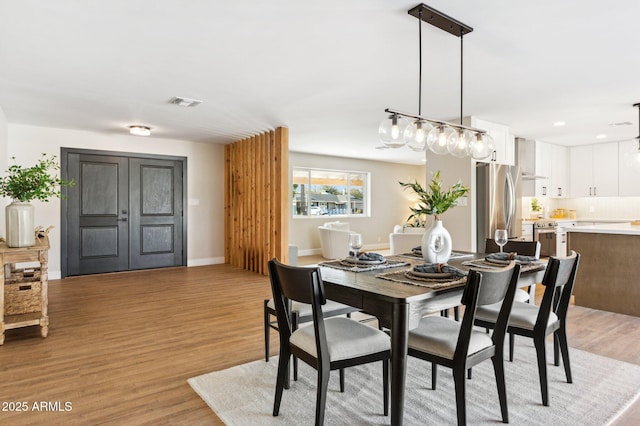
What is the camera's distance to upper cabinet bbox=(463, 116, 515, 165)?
555 cm

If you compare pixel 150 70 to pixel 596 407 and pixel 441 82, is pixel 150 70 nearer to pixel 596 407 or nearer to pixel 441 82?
pixel 441 82

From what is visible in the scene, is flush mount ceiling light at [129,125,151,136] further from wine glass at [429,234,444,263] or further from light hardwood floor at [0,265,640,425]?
wine glass at [429,234,444,263]

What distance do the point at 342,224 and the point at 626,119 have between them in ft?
17.5

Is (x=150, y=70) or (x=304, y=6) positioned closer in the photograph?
(x=304, y=6)

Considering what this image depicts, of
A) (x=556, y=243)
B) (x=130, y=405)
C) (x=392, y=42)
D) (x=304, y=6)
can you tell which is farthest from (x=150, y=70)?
(x=556, y=243)

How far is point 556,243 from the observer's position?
295 inches

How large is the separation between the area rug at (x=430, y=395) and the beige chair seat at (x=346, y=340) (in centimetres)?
40

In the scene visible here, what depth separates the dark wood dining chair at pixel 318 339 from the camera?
184cm

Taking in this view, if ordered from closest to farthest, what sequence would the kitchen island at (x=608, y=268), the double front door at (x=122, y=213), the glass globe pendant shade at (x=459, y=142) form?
the glass globe pendant shade at (x=459, y=142) < the kitchen island at (x=608, y=268) < the double front door at (x=122, y=213)

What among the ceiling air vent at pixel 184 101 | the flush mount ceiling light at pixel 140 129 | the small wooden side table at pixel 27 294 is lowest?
the small wooden side table at pixel 27 294

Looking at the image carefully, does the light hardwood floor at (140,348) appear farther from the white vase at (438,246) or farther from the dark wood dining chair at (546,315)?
the white vase at (438,246)

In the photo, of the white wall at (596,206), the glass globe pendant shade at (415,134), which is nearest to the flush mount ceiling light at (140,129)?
the glass globe pendant shade at (415,134)

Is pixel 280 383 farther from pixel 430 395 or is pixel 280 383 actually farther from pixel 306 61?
pixel 306 61

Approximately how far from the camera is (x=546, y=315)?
87.4 inches
